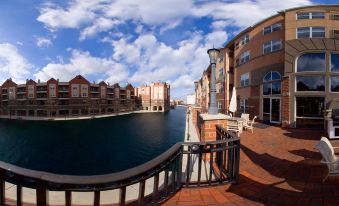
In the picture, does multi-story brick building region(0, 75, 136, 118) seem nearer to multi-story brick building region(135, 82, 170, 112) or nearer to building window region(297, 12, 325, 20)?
multi-story brick building region(135, 82, 170, 112)

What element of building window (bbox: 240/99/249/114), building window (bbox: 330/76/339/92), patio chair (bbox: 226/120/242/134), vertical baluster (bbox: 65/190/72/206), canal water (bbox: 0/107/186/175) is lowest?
canal water (bbox: 0/107/186/175)

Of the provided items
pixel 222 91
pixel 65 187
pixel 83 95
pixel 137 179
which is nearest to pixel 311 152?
pixel 137 179

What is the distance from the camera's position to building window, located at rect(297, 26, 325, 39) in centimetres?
1505

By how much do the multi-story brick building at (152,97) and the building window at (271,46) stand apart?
→ 84.6 metres

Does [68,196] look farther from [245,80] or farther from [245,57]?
[245,57]

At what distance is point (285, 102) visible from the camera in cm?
1470

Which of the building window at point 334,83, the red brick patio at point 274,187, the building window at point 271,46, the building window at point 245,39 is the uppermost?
the building window at point 245,39

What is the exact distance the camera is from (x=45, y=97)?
68.3m

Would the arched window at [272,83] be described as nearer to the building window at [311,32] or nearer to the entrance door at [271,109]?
the entrance door at [271,109]

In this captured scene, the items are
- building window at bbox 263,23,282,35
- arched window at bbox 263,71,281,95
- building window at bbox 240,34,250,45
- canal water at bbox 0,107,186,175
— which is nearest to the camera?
arched window at bbox 263,71,281,95

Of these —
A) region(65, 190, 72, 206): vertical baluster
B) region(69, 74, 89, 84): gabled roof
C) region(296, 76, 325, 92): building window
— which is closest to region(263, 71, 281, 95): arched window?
region(296, 76, 325, 92): building window

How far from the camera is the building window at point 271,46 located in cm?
1742

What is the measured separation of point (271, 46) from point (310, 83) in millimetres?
6028

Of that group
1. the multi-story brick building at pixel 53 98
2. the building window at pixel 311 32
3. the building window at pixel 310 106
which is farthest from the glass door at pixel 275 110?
the multi-story brick building at pixel 53 98
